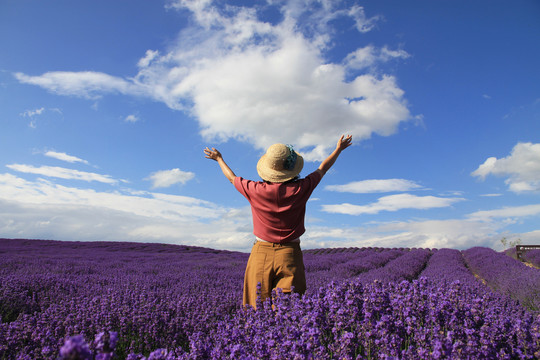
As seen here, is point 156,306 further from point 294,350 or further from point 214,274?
point 214,274

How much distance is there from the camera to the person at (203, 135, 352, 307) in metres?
2.88

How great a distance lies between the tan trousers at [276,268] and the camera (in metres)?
2.90

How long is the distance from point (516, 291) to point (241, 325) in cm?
A: 521

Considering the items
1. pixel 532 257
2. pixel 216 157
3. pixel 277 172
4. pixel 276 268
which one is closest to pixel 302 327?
pixel 276 268

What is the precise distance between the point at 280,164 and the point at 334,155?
0.61m

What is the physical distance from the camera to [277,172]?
2973 millimetres

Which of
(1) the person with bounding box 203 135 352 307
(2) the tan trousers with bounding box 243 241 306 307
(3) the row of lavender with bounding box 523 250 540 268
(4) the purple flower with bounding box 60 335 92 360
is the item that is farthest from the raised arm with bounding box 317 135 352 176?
(3) the row of lavender with bounding box 523 250 540 268

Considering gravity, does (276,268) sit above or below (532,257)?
above

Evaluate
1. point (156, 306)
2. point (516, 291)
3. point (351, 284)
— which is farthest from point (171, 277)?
point (516, 291)

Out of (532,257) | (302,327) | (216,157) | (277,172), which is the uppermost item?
(216,157)

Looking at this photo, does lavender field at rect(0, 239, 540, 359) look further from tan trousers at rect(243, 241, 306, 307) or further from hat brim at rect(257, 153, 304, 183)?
hat brim at rect(257, 153, 304, 183)

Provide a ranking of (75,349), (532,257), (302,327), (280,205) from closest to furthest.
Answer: (75,349)
(302,327)
(280,205)
(532,257)

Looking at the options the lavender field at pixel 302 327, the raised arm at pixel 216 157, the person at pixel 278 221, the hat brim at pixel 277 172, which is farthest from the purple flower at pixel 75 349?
the raised arm at pixel 216 157

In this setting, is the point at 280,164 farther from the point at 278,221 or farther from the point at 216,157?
the point at 216,157
